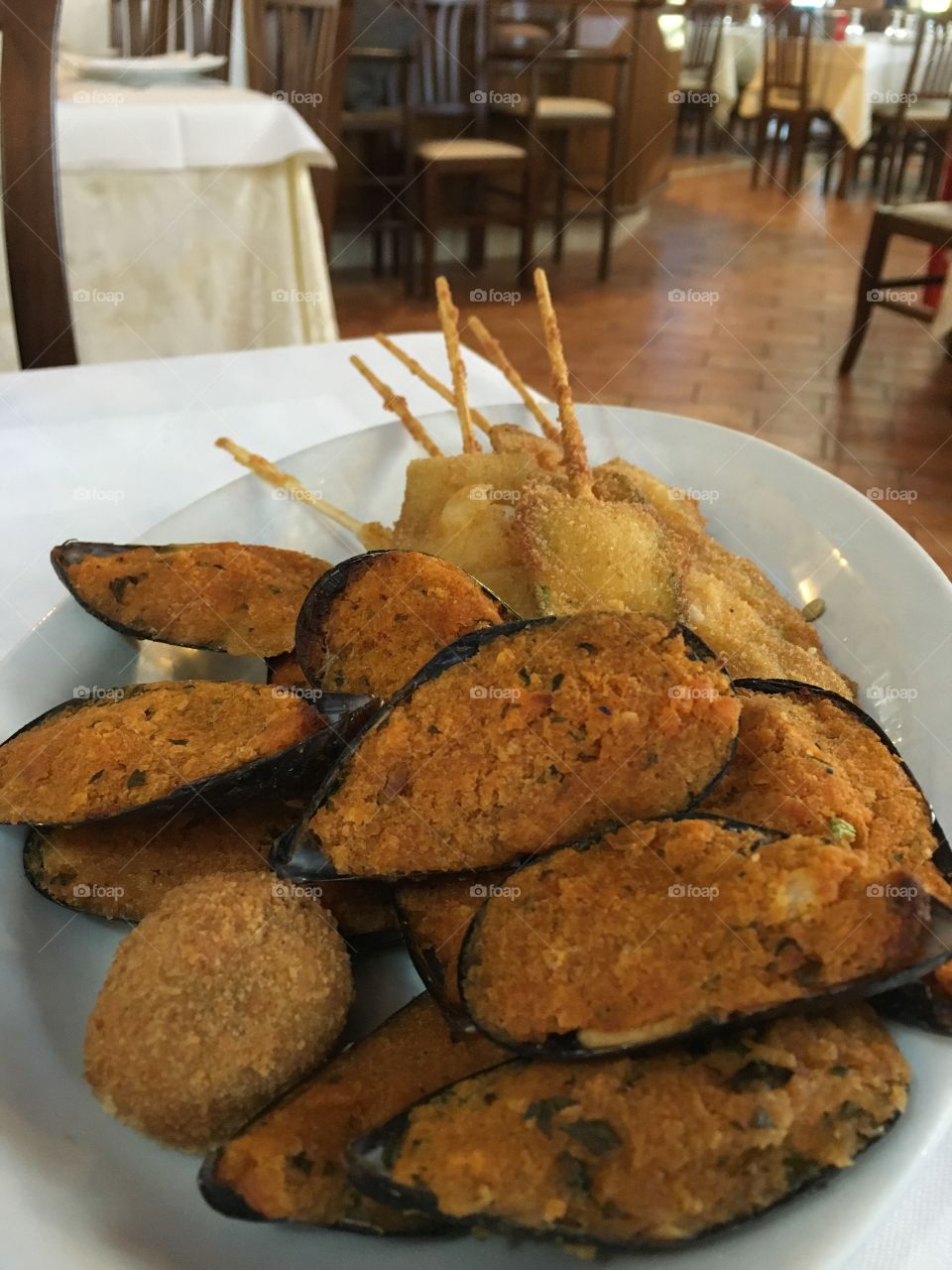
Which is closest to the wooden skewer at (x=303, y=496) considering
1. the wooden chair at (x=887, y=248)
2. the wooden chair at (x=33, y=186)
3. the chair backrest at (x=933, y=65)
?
the wooden chair at (x=33, y=186)

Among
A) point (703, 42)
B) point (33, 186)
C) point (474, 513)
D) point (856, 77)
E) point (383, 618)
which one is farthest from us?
point (703, 42)

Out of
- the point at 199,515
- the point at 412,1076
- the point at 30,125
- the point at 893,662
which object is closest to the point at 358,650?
the point at 412,1076

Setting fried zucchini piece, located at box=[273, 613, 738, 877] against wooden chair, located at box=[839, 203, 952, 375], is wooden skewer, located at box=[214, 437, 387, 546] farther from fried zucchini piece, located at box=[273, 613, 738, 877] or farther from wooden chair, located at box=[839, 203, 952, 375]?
wooden chair, located at box=[839, 203, 952, 375]

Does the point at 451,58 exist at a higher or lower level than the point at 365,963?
higher

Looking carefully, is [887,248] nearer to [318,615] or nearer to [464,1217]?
[318,615]

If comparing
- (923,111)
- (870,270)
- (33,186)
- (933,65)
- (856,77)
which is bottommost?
(870,270)

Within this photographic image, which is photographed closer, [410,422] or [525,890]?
[525,890]

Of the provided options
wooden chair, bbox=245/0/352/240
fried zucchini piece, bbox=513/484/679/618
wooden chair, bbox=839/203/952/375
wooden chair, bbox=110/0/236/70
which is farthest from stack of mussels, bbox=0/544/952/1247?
wooden chair, bbox=839/203/952/375

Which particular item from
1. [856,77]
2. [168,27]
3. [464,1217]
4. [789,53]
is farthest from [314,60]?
[789,53]

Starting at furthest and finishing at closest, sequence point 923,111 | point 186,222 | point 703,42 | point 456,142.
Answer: point 703,42 < point 923,111 < point 456,142 < point 186,222
